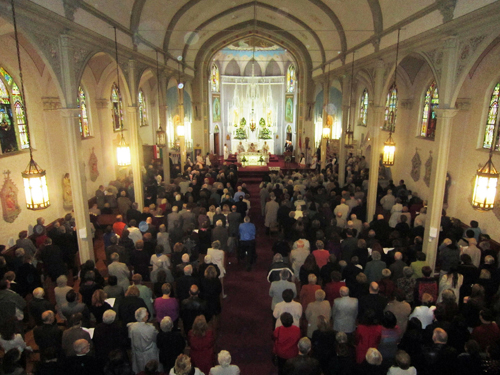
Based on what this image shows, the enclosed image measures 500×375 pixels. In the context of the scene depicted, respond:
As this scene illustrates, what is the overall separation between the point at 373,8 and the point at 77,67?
8713mm

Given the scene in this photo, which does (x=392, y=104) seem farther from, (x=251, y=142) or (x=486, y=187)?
(x=251, y=142)

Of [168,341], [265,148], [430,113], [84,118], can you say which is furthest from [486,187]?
[265,148]

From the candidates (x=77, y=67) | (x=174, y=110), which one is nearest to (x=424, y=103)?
(x=77, y=67)

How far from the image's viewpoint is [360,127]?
829 inches

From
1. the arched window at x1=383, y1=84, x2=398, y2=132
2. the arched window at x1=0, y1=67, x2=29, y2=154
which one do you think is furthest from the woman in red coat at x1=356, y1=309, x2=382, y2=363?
the arched window at x1=383, y1=84, x2=398, y2=132

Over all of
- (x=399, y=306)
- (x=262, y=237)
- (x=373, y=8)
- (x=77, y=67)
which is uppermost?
(x=373, y=8)

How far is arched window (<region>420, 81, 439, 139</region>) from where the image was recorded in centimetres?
1378

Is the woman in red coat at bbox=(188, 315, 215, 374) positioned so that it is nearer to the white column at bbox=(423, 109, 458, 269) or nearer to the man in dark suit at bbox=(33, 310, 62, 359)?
the man in dark suit at bbox=(33, 310, 62, 359)

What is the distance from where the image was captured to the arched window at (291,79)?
89.6 feet

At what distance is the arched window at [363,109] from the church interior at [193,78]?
0.16 m

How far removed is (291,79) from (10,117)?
848 inches

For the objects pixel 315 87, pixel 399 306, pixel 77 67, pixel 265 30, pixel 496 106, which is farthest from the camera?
pixel 315 87

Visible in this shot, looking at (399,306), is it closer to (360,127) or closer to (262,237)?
(262,237)

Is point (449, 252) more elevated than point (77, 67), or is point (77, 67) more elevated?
point (77, 67)
